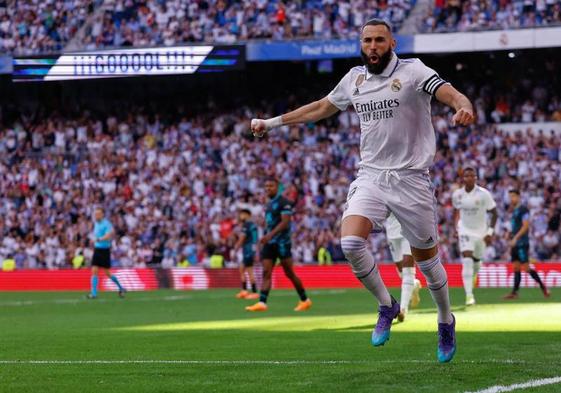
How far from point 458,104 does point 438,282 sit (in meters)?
1.95

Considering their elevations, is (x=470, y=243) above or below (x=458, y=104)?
below

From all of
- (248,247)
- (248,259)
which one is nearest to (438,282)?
(248,259)

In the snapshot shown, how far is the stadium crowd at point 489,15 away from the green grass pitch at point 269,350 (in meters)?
17.1

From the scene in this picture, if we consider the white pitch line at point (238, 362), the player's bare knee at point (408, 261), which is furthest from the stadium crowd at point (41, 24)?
the white pitch line at point (238, 362)

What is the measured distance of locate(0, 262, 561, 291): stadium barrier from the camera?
108ft

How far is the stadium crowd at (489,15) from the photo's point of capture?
37.7 meters

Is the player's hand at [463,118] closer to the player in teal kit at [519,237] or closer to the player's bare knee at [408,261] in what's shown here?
the player's bare knee at [408,261]

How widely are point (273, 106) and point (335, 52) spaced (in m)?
4.92

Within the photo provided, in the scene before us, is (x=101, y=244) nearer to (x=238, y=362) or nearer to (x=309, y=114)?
(x=238, y=362)

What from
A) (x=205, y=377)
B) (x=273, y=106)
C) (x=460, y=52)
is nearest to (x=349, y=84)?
(x=205, y=377)

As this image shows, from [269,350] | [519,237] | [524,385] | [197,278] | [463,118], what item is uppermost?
[463,118]

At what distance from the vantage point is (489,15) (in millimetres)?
38438

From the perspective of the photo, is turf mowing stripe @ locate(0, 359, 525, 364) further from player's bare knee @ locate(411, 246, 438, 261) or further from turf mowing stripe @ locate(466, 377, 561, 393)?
turf mowing stripe @ locate(466, 377, 561, 393)

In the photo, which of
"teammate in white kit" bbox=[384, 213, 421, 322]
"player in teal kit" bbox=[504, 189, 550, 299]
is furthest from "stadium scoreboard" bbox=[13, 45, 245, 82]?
"teammate in white kit" bbox=[384, 213, 421, 322]
